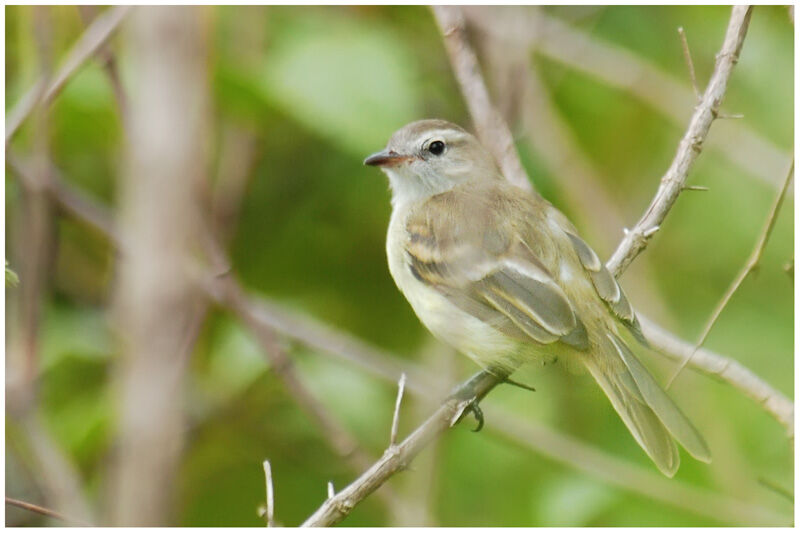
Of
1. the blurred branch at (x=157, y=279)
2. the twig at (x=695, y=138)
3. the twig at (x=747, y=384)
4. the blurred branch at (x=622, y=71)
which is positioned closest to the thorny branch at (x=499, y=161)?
the twig at (x=695, y=138)

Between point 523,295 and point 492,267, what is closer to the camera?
point 523,295

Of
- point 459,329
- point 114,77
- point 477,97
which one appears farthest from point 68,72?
point 459,329

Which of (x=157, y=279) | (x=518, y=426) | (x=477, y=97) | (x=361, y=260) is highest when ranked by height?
(x=477, y=97)

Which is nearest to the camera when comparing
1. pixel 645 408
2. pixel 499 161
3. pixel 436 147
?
pixel 645 408

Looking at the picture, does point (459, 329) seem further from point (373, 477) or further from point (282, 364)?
point (373, 477)

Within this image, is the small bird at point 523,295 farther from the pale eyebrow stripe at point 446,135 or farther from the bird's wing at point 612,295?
the pale eyebrow stripe at point 446,135

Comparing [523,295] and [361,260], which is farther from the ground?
[523,295]

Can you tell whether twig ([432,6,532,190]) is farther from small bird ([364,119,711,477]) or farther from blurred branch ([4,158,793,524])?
blurred branch ([4,158,793,524])

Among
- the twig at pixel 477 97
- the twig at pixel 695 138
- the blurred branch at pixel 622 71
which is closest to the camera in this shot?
the twig at pixel 695 138
